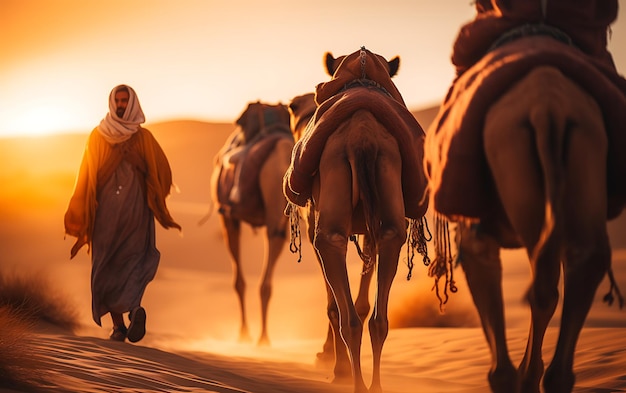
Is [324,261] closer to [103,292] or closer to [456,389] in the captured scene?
[456,389]

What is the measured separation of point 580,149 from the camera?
4.99m

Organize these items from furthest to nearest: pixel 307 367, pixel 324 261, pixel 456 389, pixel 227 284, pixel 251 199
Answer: pixel 227 284
pixel 251 199
pixel 307 367
pixel 456 389
pixel 324 261

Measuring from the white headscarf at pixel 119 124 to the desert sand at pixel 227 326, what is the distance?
90cm

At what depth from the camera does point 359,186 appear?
773cm

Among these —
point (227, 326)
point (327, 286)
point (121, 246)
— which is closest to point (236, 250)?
point (121, 246)

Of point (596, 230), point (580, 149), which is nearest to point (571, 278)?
point (596, 230)

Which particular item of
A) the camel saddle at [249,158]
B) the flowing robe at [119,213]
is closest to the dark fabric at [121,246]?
the flowing robe at [119,213]

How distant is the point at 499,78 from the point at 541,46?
281mm

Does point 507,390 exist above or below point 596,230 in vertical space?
below

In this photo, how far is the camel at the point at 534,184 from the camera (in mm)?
4914

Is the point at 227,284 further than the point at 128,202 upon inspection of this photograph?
Yes

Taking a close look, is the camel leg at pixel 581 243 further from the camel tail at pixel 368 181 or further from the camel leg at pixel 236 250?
the camel leg at pixel 236 250

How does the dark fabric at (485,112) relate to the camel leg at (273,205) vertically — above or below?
above

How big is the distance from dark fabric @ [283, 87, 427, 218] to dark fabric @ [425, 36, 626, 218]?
2.36m
